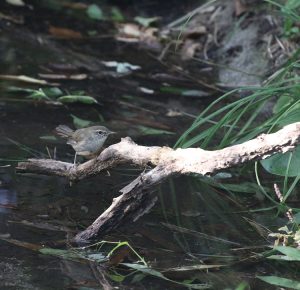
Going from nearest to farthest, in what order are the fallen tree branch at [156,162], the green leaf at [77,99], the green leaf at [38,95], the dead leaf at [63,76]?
the fallen tree branch at [156,162], the green leaf at [38,95], the green leaf at [77,99], the dead leaf at [63,76]

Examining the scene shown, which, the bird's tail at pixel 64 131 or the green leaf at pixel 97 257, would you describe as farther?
the bird's tail at pixel 64 131

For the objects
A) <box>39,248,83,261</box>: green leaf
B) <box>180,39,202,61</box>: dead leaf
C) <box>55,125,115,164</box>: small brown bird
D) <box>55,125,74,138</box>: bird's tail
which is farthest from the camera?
<box>180,39,202,61</box>: dead leaf

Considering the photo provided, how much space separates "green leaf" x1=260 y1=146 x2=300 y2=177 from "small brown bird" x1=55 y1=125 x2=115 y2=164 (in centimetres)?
128

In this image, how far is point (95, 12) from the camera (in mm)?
9695

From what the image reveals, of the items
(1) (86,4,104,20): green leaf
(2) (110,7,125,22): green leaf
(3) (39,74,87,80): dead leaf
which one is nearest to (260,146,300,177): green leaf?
(3) (39,74,87,80): dead leaf

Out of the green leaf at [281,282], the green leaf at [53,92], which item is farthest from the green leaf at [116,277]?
the green leaf at [53,92]

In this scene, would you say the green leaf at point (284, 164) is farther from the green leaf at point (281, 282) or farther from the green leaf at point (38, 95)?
the green leaf at point (38, 95)

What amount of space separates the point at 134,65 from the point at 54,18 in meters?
1.91

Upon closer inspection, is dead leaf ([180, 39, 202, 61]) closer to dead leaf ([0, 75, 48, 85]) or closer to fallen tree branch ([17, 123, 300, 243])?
dead leaf ([0, 75, 48, 85])

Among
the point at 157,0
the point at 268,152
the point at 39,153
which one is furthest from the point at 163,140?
the point at 157,0

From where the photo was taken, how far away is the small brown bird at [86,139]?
4969mm

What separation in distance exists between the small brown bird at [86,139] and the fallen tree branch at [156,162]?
73 cm

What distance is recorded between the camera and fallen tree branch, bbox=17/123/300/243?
3281mm

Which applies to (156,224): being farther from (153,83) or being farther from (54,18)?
(54,18)
